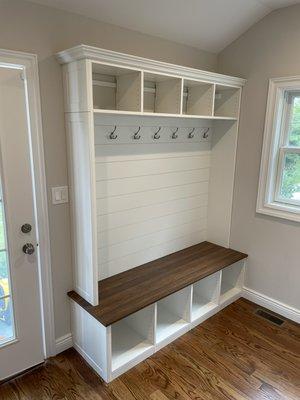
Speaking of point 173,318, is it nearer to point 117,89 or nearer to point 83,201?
point 83,201

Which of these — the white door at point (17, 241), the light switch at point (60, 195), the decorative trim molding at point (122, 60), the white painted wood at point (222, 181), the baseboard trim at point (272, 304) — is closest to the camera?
the decorative trim molding at point (122, 60)

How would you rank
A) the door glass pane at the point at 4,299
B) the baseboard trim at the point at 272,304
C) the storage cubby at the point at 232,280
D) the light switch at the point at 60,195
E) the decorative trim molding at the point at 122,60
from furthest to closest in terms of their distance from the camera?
the storage cubby at the point at 232,280 < the baseboard trim at the point at 272,304 < the light switch at the point at 60,195 < the door glass pane at the point at 4,299 < the decorative trim molding at the point at 122,60

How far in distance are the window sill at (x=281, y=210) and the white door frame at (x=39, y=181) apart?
1.89m

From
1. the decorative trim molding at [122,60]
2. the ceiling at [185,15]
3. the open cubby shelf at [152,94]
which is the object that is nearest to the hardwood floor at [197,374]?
the open cubby shelf at [152,94]

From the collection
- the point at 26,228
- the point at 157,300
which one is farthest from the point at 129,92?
the point at 157,300

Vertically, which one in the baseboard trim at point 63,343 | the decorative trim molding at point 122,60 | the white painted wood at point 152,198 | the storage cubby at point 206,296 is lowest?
the baseboard trim at point 63,343

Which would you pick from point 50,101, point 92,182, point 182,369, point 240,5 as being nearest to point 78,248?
point 92,182

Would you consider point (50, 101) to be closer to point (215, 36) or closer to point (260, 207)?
point (215, 36)

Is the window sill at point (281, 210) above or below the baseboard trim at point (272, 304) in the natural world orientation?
above

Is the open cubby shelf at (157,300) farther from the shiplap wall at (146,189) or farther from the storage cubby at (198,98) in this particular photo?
the storage cubby at (198,98)

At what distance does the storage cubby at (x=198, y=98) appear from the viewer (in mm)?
2520

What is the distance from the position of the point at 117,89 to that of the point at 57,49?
48 centimetres

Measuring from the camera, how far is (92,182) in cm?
190

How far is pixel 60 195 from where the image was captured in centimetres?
209
